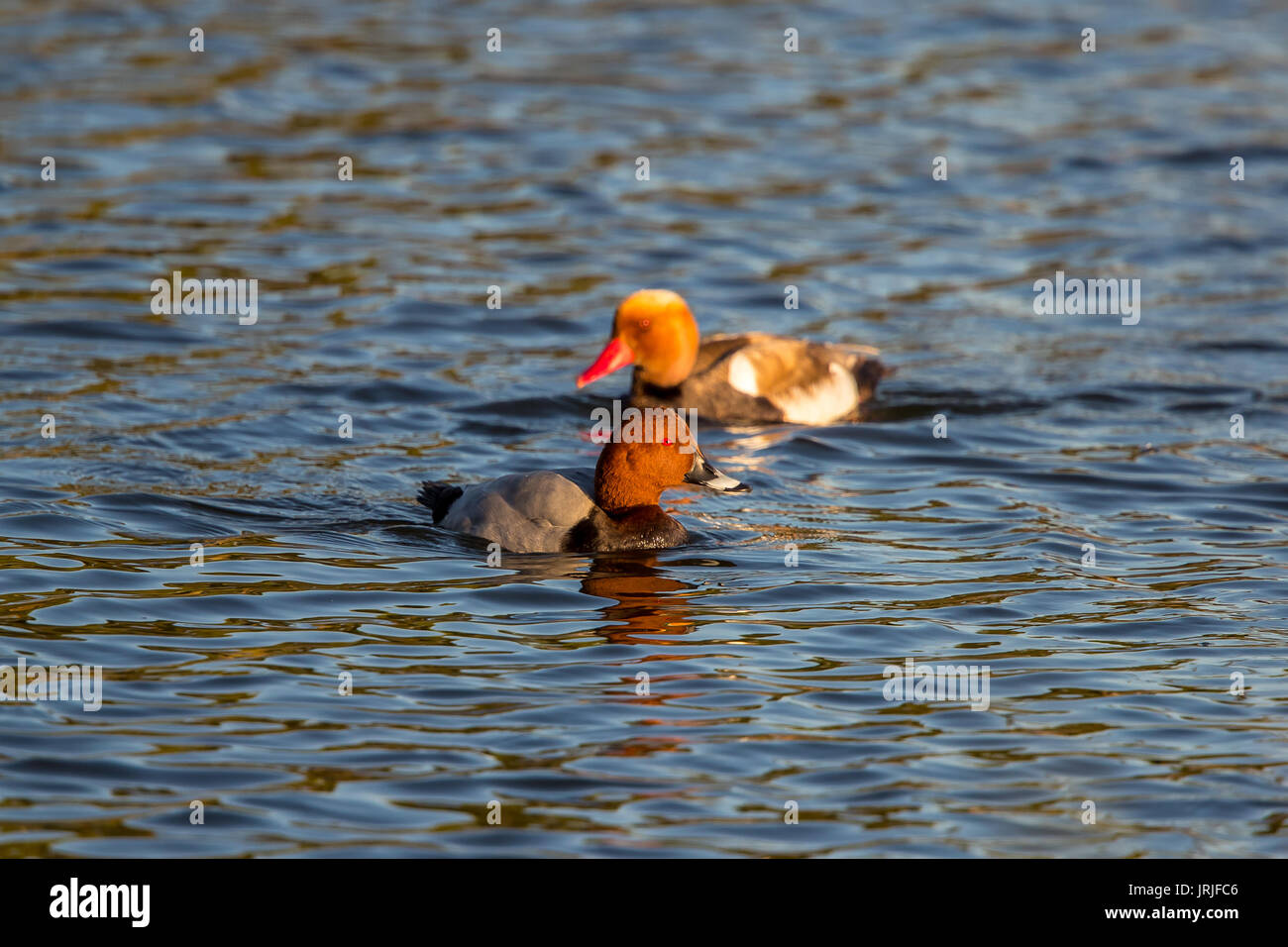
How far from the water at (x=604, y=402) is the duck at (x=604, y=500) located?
0.20m

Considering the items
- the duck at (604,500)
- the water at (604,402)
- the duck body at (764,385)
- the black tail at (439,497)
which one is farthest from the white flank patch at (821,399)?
the black tail at (439,497)

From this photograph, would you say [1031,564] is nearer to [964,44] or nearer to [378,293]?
[378,293]

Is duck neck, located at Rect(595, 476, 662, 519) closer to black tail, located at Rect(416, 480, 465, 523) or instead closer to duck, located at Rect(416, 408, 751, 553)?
duck, located at Rect(416, 408, 751, 553)

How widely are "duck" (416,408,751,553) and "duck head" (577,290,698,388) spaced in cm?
235

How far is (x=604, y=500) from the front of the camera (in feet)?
31.2

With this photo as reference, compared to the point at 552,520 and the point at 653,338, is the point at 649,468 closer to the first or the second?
the point at 552,520

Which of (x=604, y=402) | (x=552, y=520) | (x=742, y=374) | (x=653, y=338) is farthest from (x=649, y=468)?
(x=604, y=402)

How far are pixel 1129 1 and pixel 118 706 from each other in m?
20.1

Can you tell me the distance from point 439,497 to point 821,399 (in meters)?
3.51

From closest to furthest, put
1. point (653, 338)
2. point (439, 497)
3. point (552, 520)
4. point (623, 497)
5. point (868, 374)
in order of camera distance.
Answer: point (552, 520)
point (623, 497)
point (439, 497)
point (653, 338)
point (868, 374)

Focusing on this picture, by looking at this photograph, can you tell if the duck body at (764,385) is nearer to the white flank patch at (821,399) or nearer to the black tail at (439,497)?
the white flank patch at (821,399)

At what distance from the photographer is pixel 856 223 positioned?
17094 mm

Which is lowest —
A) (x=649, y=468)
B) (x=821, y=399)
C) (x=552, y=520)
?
(x=552, y=520)

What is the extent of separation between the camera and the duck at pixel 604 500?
937cm
